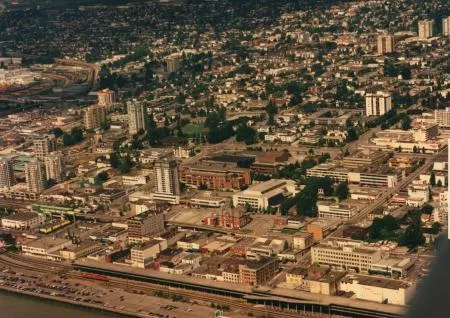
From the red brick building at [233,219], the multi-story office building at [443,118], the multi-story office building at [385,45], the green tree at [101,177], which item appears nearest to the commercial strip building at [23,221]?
the green tree at [101,177]

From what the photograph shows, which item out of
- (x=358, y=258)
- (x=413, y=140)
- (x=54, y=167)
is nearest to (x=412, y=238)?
(x=358, y=258)

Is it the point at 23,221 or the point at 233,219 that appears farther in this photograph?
the point at 23,221

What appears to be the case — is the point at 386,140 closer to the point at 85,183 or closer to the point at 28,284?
the point at 85,183

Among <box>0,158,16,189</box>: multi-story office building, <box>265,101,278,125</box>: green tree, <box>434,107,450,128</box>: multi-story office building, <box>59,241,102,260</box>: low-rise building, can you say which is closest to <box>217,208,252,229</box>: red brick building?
<box>59,241,102,260</box>: low-rise building

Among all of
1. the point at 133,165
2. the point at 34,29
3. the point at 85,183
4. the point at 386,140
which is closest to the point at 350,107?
the point at 386,140

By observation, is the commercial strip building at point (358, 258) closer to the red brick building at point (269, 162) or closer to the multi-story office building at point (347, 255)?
the multi-story office building at point (347, 255)

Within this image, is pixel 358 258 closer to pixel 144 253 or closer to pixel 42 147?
pixel 144 253
